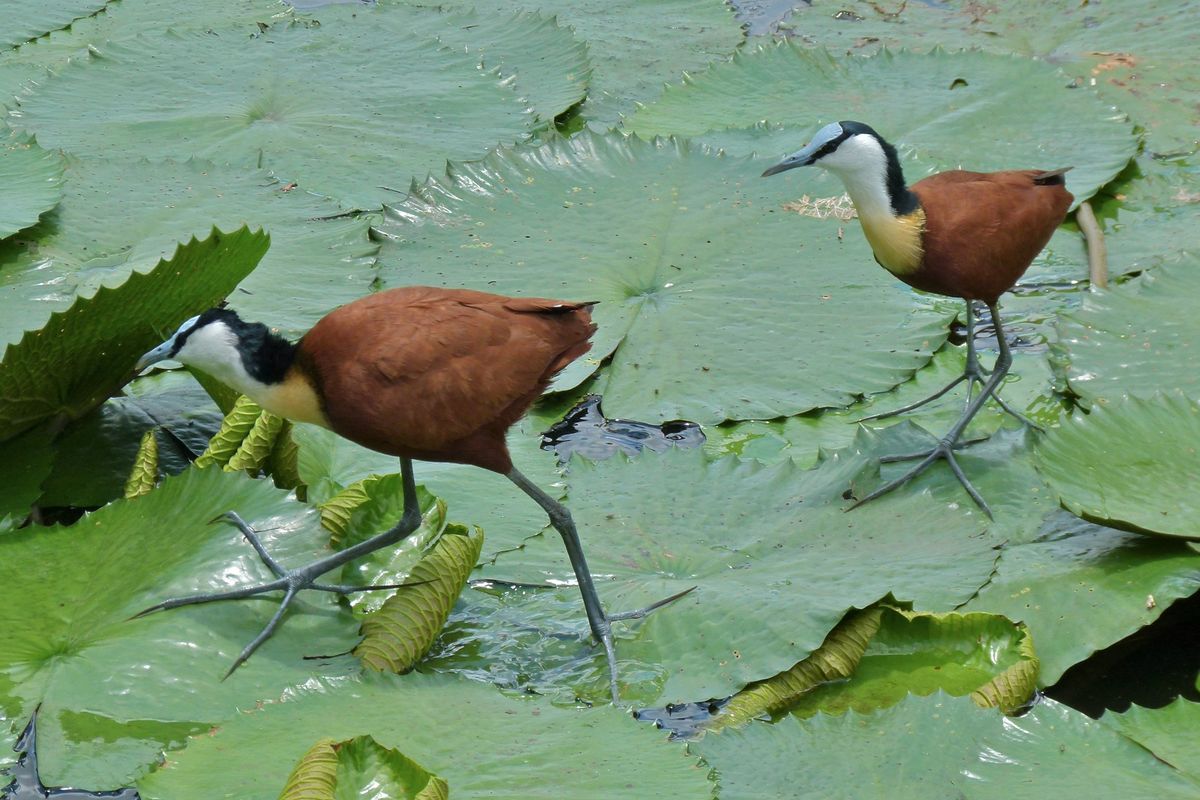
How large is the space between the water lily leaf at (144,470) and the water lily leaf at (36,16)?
2812mm

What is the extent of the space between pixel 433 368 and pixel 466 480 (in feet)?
2.48

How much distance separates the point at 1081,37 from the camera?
5.44 metres

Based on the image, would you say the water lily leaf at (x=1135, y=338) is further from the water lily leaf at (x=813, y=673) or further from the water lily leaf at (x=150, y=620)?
the water lily leaf at (x=150, y=620)

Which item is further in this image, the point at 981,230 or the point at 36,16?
the point at 36,16

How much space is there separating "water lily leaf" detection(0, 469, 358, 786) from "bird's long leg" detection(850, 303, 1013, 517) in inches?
52.7

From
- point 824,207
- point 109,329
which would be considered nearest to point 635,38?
point 824,207

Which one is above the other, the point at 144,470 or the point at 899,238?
the point at 899,238

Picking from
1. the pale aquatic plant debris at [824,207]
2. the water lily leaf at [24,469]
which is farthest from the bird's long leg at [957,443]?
the water lily leaf at [24,469]

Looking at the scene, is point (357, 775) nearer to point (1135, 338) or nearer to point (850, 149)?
point (850, 149)

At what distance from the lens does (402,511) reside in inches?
125

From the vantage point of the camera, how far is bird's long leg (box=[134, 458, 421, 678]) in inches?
111

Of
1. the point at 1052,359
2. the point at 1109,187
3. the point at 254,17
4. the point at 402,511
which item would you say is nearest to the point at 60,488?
the point at 402,511

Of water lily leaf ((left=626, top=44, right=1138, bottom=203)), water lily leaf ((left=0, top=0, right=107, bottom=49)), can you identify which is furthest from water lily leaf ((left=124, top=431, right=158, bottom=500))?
water lily leaf ((left=0, top=0, right=107, bottom=49))

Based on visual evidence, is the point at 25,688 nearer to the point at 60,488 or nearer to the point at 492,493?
the point at 60,488
